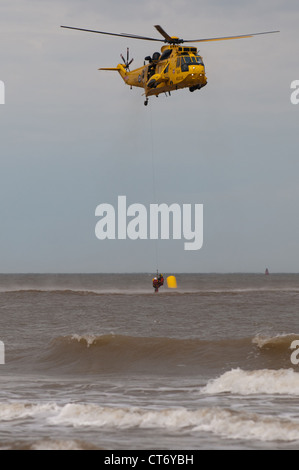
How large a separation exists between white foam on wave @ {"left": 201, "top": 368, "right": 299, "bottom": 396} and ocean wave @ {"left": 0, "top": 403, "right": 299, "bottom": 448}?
3032mm

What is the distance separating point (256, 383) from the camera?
1753 cm

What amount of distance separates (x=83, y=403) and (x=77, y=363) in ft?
26.5

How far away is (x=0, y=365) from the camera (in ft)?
72.7

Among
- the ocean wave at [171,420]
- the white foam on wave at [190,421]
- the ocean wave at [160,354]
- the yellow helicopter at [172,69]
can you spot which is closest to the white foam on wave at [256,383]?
the ocean wave at [160,354]

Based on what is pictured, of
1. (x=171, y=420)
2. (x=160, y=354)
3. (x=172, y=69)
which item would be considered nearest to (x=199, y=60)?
(x=172, y=69)

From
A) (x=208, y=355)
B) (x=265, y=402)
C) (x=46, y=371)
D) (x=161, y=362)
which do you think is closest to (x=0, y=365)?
(x=46, y=371)

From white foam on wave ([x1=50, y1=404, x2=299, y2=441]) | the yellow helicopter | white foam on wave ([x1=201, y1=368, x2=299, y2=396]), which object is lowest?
white foam on wave ([x1=50, y1=404, x2=299, y2=441])

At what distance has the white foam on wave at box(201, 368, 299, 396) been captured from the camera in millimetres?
16889

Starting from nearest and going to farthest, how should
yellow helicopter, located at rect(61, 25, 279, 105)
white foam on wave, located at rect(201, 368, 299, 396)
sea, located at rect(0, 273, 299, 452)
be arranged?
sea, located at rect(0, 273, 299, 452)
white foam on wave, located at rect(201, 368, 299, 396)
yellow helicopter, located at rect(61, 25, 279, 105)

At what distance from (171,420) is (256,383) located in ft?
15.7

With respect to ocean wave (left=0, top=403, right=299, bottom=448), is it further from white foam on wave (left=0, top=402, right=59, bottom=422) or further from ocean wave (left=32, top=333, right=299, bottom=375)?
ocean wave (left=32, top=333, right=299, bottom=375)

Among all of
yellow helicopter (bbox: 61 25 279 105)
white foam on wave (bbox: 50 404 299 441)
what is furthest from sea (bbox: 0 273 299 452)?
yellow helicopter (bbox: 61 25 279 105)

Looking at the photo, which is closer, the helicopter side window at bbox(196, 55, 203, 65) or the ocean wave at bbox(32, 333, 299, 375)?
the ocean wave at bbox(32, 333, 299, 375)
